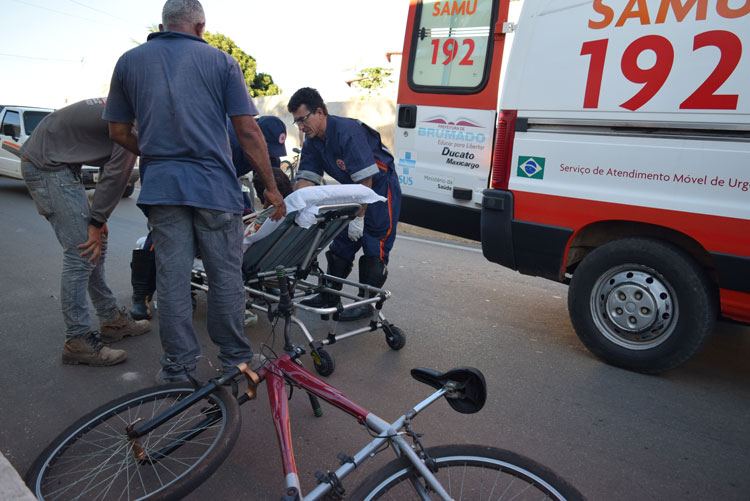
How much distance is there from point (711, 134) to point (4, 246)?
679cm

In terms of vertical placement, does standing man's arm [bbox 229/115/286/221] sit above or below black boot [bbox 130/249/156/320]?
above

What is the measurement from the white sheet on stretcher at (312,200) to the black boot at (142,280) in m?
0.92

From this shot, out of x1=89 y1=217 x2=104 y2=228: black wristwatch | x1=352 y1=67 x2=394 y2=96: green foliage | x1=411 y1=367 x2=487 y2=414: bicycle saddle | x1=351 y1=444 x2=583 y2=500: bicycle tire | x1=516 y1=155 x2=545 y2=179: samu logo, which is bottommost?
x1=351 y1=444 x2=583 y2=500: bicycle tire

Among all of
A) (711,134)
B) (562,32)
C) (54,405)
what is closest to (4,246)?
(54,405)

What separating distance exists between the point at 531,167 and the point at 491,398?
1.52m

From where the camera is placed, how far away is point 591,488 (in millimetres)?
2266

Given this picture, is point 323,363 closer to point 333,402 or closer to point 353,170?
point 333,402

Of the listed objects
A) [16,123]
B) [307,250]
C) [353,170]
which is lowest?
[307,250]

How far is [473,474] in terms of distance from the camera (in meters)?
1.68

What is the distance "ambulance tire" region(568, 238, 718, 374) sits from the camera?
312cm

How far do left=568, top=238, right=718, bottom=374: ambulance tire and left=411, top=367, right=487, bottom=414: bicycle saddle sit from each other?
1969 millimetres

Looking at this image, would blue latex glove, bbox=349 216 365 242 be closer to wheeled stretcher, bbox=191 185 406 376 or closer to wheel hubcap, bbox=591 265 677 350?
wheeled stretcher, bbox=191 185 406 376

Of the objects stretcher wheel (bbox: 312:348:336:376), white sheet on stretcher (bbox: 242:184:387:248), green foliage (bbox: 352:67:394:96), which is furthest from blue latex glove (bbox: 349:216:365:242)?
green foliage (bbox: 352:67:394:96)

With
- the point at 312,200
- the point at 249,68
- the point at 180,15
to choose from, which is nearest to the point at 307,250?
the point at 312,200
